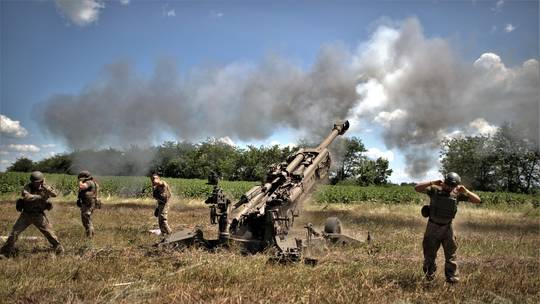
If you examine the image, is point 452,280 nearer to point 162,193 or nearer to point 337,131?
point 337,131

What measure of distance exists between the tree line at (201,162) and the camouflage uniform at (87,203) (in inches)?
65.1

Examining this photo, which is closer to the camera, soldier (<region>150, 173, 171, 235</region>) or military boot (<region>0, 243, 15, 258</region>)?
military boot (<region>0, 243, 15, 258</region>)

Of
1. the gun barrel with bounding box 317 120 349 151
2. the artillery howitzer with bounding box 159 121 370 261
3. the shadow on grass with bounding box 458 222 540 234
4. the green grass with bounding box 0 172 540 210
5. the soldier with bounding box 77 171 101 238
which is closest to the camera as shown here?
the artillery howitzer with bounding box 159 121 370 261

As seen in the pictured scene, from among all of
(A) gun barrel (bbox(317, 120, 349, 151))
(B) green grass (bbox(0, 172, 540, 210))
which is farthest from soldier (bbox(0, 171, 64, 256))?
(B) green grass (bbox(0, 172, 540, 210))

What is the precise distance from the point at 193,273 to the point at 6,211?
1417 centimetres

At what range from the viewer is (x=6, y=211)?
17.8m

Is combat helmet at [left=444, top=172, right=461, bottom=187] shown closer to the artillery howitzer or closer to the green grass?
the artillery howitzer

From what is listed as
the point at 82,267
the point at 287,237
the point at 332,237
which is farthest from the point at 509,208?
the point at 82,267

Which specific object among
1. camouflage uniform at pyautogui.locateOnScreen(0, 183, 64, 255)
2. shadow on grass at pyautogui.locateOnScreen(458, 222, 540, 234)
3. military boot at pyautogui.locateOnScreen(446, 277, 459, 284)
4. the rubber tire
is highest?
camouflage uniform at pyautogui.locateOnScreen(0, 183, 64, 255)

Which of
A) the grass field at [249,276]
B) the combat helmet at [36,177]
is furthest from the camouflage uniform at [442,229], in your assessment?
the combat helmet at [36,177]

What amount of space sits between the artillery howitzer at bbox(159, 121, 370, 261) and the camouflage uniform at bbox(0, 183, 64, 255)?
89.4 inches

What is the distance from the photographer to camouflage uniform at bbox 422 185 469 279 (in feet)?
23.3

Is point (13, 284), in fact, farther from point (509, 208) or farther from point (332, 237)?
point (509, 208)

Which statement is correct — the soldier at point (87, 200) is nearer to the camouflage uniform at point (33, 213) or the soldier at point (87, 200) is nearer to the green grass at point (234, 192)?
the camouflage uniform at point (33, 213)
